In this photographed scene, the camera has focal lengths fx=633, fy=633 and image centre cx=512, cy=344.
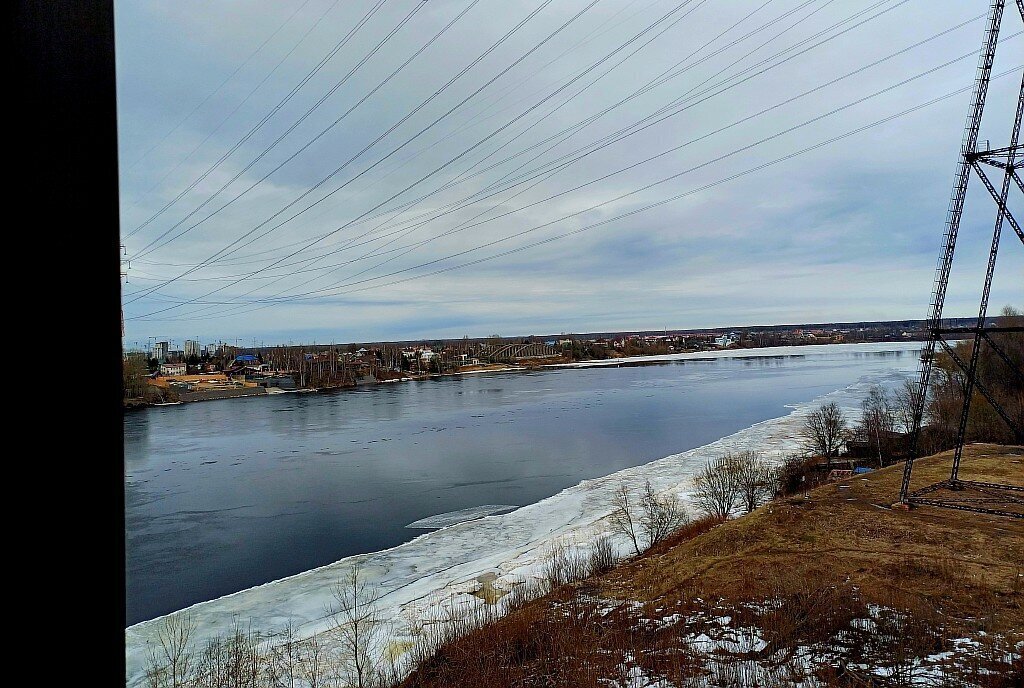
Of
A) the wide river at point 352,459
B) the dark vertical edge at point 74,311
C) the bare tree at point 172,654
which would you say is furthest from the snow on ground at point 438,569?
the dark vertical edge at point 74,311

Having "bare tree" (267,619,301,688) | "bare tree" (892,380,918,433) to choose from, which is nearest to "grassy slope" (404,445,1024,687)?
"bare tree" (267,619,301,688)

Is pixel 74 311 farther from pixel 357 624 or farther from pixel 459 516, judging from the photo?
pixel 459 516

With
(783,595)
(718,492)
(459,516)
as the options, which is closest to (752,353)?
(718,492)

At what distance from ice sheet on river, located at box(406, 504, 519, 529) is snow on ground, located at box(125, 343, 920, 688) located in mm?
286

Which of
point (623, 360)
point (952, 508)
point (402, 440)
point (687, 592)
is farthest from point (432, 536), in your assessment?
point (623, 360)

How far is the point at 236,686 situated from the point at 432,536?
16.7 ft

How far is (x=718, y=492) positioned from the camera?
1032 cm

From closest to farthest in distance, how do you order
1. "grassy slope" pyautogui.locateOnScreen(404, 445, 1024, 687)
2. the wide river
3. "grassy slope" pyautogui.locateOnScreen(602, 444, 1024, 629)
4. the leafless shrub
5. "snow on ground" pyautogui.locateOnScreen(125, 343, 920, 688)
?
"grassy slope" pyautogui.locateOnScreen(404, 445, 1024, 687), "grassy slope" pyautogui.locateOnScreen(602, 444, 1024, 629), "snow on ground" pyautogui.locateOnScreen(125, 343, 920, 688), the leafless shrub, the wide river

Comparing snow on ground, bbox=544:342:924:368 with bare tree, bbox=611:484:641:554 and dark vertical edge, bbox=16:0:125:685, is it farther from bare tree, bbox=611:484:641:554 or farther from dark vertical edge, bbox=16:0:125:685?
dark vertical edge, bbox=16:0:125:685

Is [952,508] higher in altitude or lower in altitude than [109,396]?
lower

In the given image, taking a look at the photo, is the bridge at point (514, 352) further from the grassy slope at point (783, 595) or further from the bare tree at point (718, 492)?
the grassy slope at point (783, 595)

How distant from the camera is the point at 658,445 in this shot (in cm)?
1703

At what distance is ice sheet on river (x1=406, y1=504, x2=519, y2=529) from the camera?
10.4 m

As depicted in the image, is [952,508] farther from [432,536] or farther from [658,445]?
[658,445]
